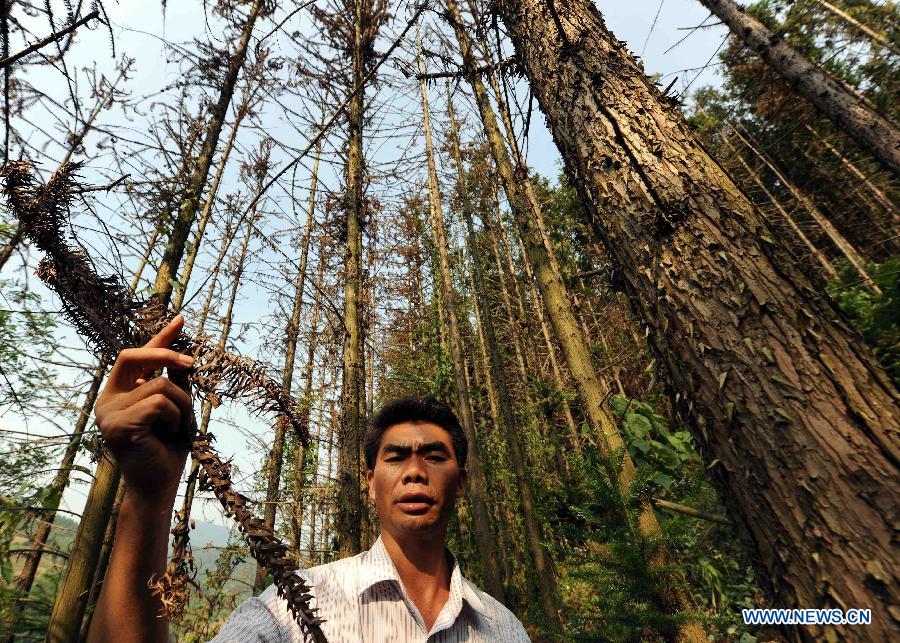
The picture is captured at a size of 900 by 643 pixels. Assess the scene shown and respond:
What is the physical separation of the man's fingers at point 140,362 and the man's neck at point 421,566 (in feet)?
4.58

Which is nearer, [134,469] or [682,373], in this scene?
[134,469]

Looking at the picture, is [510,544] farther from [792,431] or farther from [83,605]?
[792,431]

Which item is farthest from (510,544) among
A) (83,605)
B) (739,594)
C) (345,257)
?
(83,605)

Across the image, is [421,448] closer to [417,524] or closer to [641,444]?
[417,524]

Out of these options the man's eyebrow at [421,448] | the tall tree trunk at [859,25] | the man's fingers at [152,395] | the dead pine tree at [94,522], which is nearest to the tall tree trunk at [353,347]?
the dead pine tree at [94,522]

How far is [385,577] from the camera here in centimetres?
168

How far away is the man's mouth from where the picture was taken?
188 centimetres

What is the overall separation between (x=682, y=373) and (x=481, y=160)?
11.3 metres

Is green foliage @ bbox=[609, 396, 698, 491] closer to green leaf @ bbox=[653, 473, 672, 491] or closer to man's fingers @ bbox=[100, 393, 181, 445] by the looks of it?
green leaf @ bbox=[653, 473, 672, 491]

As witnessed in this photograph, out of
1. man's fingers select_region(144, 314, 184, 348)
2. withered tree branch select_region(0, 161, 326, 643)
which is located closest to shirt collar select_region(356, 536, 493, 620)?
withered tree branch select_region(0, 161, 326, 643)

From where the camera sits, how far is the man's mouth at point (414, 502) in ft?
6.18

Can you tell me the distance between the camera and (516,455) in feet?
29.6

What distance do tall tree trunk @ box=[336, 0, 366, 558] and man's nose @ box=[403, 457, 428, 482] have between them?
2.78 meters

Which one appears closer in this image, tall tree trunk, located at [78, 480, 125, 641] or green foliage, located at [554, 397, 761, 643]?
green foliage, located at [554, 397, 761, 643]
